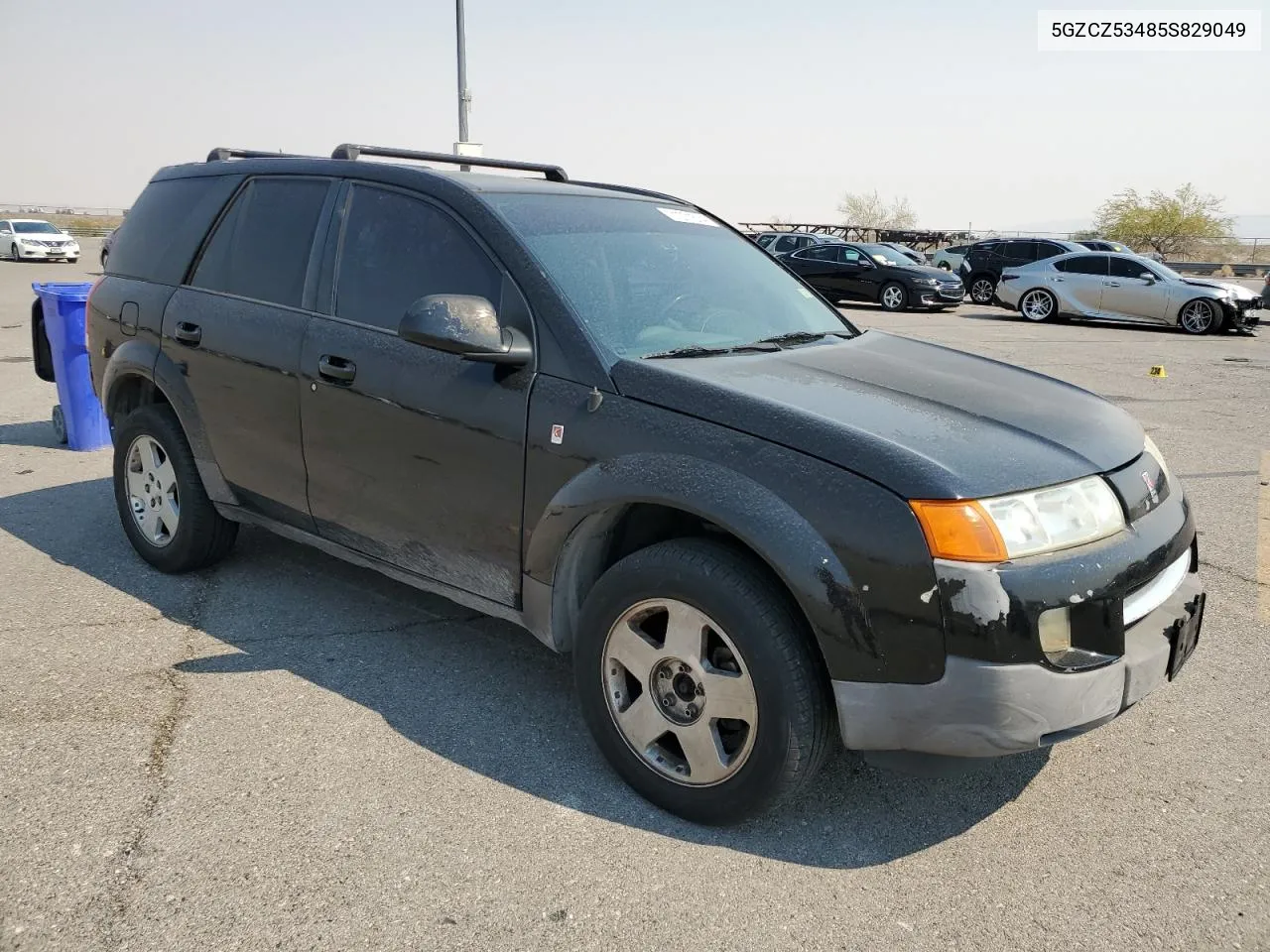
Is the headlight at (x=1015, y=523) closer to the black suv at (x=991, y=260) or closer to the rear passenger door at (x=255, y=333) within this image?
the rear passenger door at (x=255, y=333)

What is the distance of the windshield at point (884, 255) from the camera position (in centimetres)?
2172

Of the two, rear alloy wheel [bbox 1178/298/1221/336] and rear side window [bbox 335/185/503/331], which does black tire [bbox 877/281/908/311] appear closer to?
rear alloy wheel [bbox 1178/298/1221/336]

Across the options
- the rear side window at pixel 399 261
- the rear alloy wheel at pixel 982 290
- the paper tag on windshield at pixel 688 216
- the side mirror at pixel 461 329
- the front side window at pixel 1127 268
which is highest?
the paper tag on windshield at pixel 688 216

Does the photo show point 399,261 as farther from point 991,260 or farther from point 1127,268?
point 991,260

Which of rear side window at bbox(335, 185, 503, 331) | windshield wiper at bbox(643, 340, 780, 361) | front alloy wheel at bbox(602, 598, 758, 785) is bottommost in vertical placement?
front alloy wheel at bbox(602, 598, 758, 785)

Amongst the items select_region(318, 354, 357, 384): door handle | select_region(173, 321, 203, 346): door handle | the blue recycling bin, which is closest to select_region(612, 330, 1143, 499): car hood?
select_region(318, 354, 357, 384): door handle

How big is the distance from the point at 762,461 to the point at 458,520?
116cm

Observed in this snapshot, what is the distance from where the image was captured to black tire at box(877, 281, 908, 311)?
2142 centimetres

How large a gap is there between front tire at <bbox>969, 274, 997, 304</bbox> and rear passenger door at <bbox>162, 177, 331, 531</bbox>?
22.7m

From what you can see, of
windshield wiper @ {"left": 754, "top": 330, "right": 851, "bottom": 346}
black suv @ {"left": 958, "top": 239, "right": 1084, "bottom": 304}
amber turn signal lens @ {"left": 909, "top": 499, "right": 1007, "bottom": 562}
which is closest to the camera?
Result: amber turn signal lens @ {"left": 909, "top": 499, "right": 1007, "bottom": 562}

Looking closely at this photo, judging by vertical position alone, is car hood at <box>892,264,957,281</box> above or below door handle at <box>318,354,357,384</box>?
below

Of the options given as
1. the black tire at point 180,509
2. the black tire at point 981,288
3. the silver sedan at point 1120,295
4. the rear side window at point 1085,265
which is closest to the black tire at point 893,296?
the silver sedan at point 1120,295

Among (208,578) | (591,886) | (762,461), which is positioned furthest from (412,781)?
(208,578)

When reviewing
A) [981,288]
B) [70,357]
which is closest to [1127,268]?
[981,288]
